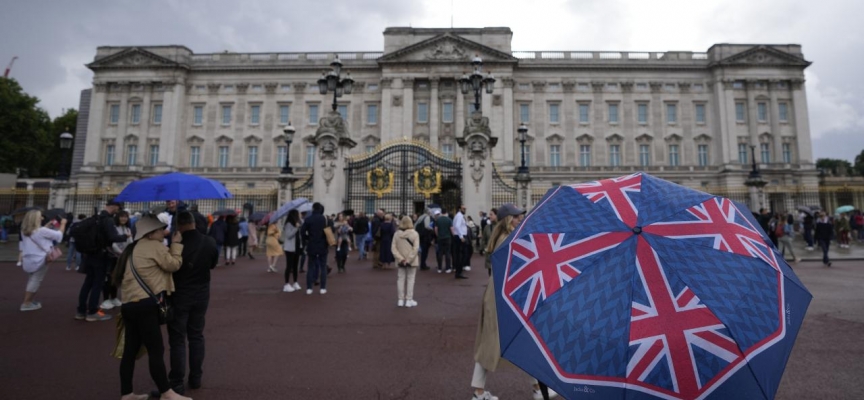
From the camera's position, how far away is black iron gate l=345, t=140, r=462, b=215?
58.0ft

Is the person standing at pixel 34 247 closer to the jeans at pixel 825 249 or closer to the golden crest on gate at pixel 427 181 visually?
the golden crest on gate at pixel 427 181

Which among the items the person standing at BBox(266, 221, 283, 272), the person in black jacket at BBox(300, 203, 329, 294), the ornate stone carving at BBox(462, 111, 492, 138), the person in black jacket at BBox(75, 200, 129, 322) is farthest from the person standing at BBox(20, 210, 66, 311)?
the ornate stone carving at BBox(462, 111, 492, 138)

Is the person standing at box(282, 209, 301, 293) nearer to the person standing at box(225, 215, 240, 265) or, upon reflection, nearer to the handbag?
the person standing at box(225, 215, 240, 265)

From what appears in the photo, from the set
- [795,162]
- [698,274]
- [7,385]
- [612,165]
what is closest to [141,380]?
[7,385]

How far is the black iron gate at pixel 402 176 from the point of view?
1769cm

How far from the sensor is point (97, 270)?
660cm

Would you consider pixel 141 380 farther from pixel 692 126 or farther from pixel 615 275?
pixel 692 126

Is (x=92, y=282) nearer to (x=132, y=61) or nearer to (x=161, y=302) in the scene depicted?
(x=161, y=302)

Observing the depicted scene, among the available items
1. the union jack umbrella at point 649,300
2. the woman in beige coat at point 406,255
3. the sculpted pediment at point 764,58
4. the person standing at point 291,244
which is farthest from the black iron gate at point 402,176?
the sculpted pediment at point 764,58

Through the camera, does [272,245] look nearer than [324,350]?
No

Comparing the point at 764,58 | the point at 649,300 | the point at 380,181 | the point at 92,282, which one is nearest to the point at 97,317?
the point at 92,282

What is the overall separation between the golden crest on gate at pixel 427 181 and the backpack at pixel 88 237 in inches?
477

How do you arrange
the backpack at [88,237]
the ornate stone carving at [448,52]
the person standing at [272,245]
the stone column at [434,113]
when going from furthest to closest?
the ornate stone carving at [448,52], the stone column at [434,113], the person standing at [272,245], the backpack at [88,237]

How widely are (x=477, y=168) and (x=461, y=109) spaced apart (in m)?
26.6
